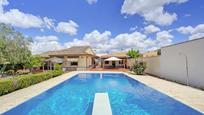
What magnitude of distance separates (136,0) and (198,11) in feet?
27.3

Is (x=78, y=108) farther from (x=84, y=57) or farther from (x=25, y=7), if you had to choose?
(x=84, y=57)

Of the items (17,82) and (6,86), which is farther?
(17,82)

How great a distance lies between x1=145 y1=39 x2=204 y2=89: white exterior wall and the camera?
47.2ft

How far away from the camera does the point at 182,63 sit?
1745 cm

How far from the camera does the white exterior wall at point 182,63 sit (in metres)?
14.4

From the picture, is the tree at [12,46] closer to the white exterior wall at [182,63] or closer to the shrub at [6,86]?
the shrub at [6,86]

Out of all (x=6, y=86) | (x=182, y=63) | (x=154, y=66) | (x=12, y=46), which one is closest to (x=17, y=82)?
(x=6, y=86)

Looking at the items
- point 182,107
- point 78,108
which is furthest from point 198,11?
point 78,108

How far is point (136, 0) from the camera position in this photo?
21391 millimetres

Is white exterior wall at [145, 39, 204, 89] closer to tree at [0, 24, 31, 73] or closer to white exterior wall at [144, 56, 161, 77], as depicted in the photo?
white exterior wall at [144, 56, 161, 77]

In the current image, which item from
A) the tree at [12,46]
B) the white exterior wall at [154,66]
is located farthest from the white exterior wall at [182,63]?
the tree at [12,46]

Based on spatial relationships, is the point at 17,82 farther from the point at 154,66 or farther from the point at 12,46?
the point at 154,66

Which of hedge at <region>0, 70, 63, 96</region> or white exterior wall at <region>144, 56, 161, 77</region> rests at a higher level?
white exterior wall at <region>144, 56, 161, 77</region>

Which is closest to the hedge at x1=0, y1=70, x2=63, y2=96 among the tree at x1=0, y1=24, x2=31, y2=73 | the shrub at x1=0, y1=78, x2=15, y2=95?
the shrub at x1=0, y1=78, x2=15, y2=95
